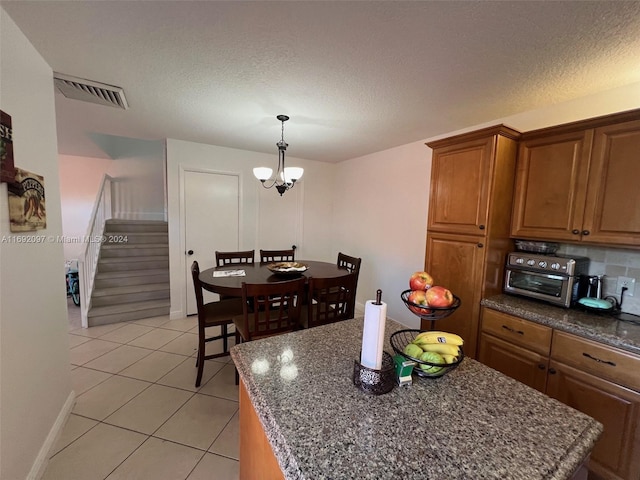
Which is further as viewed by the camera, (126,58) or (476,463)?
(126,58)

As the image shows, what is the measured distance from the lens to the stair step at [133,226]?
452cm

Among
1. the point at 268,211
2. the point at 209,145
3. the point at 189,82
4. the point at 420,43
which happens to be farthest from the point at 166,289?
the point at 420,43

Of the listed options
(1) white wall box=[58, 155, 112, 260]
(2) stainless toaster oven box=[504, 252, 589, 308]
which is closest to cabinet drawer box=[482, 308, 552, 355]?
(2) stainless toaster oven box=[504, 252, 589, 308]

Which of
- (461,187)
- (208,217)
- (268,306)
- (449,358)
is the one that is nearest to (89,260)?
(208,217)

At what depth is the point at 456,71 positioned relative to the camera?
1.70 meters

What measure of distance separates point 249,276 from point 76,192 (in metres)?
5.70

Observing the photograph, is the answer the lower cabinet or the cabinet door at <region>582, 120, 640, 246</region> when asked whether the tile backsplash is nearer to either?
the cabinet door at <region>582, 120, 640, 246</region>

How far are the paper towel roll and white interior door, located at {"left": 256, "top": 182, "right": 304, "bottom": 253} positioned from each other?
136 inches

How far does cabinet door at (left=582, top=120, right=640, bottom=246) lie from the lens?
1.56 meters

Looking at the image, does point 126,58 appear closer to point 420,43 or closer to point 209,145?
point 420,43

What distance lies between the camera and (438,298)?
95cm

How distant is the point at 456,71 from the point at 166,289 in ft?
14.1

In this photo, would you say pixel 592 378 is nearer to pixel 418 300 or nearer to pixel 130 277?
pixel 418 300

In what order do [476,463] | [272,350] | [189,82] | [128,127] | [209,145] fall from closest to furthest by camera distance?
1. [476,463]
2. [272,350]
3. [189,82]
4. [128,127]
5. [209,145]
